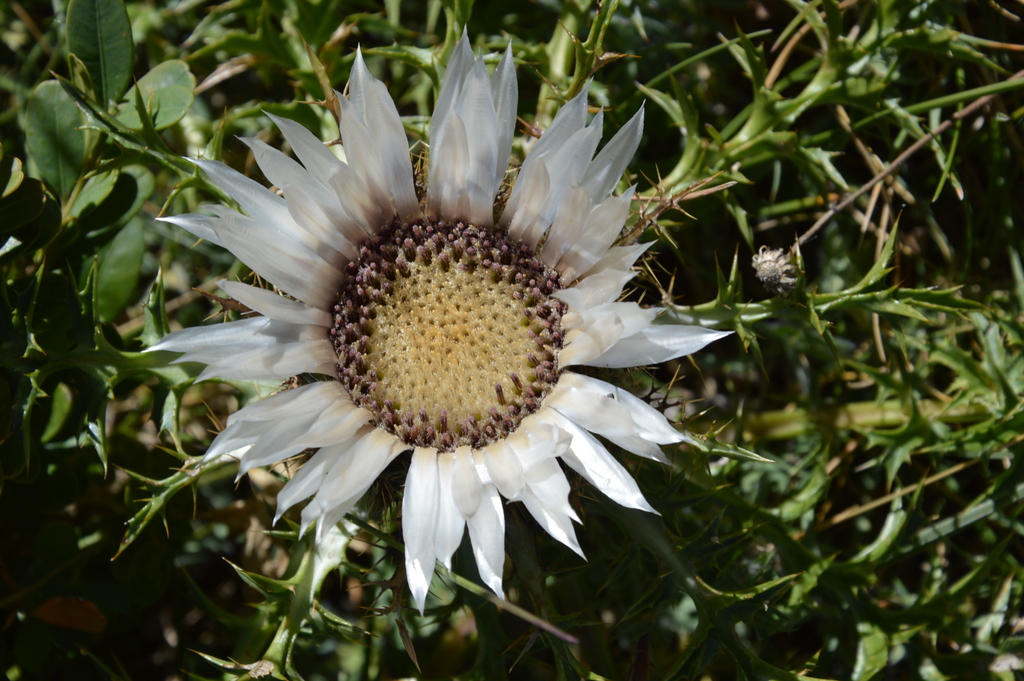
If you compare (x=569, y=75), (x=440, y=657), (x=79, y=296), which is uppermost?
(x=569, y=75)

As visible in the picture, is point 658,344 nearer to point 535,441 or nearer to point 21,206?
point 535,441

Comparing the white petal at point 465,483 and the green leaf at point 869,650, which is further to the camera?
the green leaf at point 869,650

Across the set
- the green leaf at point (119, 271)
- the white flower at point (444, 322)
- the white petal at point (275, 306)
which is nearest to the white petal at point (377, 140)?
the white flower at point (444, 322)

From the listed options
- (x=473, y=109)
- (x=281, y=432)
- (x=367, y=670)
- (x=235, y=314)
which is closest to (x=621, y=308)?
(x=473, y=109)

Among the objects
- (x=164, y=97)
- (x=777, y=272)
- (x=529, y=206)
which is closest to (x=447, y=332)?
(x=529, y=206)

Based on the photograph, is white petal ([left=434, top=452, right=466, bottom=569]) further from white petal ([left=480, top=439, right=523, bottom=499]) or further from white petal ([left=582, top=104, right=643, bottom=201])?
white petal ([left=582, top=104, right=643, bottom=201])

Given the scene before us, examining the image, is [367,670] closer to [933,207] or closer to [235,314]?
[235,314]

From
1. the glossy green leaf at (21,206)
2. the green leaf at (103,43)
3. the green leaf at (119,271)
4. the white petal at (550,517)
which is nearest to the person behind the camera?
the white petal at (550,517)

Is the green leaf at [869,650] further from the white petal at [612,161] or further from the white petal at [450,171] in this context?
the white petal at [450,171]
